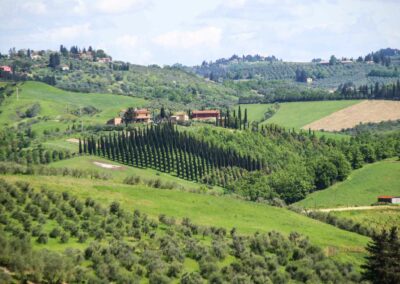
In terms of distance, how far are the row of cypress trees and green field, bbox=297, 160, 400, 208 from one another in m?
24.1

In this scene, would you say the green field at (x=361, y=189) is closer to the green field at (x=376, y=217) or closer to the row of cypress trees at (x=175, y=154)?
the green field at (x=376, y=217)

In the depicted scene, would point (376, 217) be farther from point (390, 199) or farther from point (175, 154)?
point (175, 154)

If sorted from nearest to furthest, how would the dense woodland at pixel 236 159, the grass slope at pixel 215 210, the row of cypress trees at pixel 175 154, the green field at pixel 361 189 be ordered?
the grass slope at pixel 215 210, the green field at pixel 361 189, the dense woodland at pixel 236 159, the row of cypress trees at pixel 175 154

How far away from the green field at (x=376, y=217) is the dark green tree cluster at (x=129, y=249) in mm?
30988

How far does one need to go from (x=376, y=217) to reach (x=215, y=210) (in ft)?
113

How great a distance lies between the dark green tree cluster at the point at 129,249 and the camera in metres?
67.0

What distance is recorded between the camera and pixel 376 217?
130625mm

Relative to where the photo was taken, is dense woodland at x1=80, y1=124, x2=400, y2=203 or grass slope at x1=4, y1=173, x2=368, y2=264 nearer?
grass slope at x1=4, y1=173, x2=368, y2=264

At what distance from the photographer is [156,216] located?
9944cm

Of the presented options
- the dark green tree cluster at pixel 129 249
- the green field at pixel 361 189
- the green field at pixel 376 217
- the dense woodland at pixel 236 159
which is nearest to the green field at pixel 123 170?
the dense woodland at pixel 236 159

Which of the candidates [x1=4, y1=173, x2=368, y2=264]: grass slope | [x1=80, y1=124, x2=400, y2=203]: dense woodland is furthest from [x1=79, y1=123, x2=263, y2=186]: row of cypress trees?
[x1=4, y1=173, x2=368, y2=264]: grass slope

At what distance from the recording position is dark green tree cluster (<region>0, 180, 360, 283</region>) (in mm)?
67000

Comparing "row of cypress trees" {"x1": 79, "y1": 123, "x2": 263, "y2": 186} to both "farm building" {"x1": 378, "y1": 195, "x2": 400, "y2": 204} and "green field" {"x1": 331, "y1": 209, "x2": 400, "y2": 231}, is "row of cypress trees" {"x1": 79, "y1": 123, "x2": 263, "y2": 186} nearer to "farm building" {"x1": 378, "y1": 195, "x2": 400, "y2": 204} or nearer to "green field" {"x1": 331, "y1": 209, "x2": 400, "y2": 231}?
"farm building" {"x1": 378, "y1": 195, "x2": 400, "y2": 204}

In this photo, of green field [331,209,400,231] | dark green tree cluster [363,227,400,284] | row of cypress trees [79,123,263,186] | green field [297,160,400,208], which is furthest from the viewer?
row of cypress trees [79,123,263,186]
